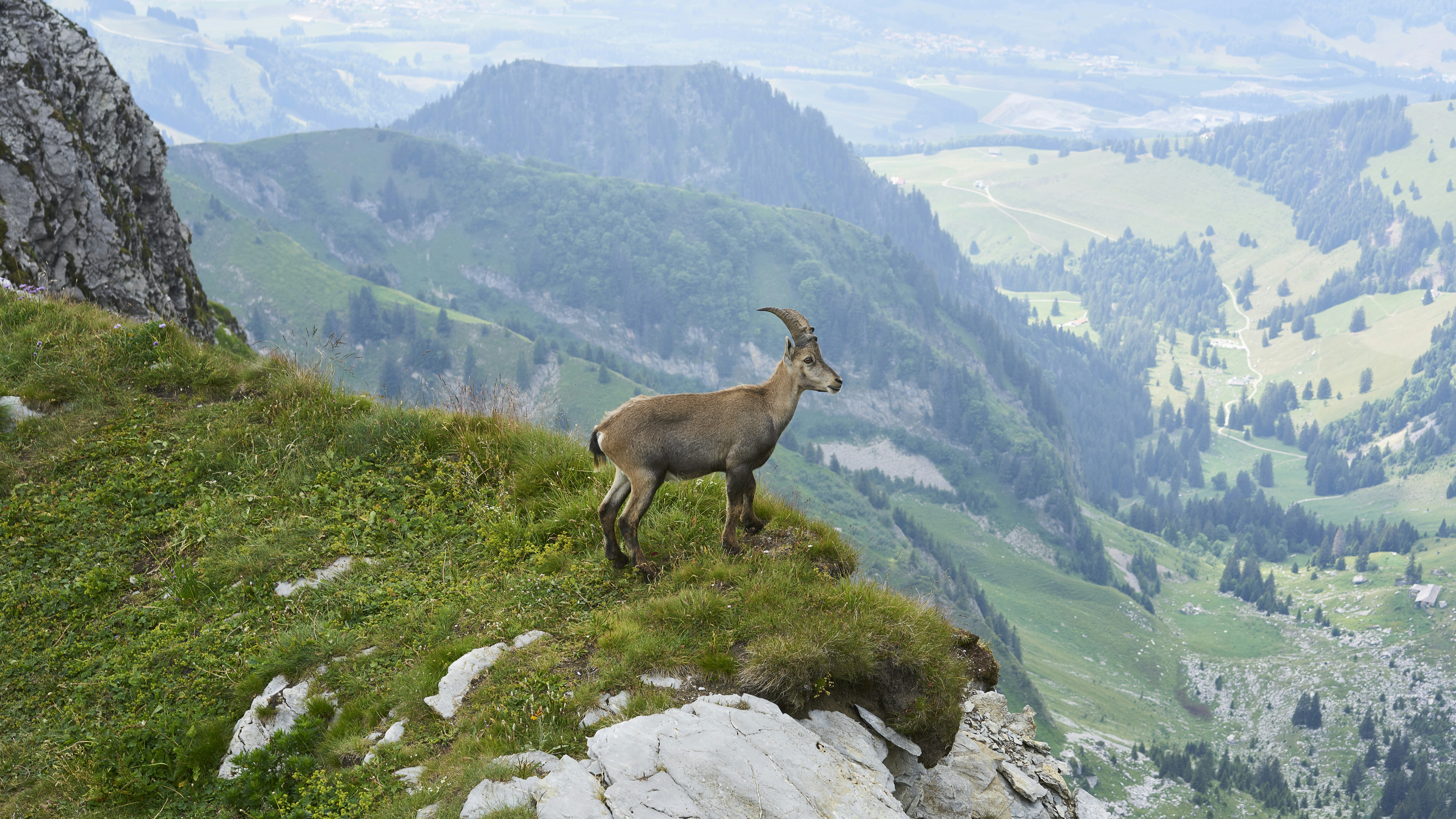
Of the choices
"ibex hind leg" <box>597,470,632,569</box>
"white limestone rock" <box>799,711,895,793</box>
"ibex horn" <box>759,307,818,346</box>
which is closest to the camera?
"white limestone rock" <box>799,711,895,793</box>

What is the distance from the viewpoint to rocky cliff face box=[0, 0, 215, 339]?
21766 millimetres

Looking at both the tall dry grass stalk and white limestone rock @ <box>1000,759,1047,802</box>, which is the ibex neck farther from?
white limestone rock @ <box>1000,759,1047,802</box>

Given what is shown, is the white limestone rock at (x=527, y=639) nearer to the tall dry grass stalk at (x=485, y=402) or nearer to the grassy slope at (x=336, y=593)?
the grassy slope at (x=336, y=593)

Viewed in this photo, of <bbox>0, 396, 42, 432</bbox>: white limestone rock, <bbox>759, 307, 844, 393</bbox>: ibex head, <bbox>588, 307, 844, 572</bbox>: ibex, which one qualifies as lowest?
<bbox>0, 396, 42, 432</bbox>: white limestone rock

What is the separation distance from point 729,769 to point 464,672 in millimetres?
3278

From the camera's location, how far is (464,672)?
964cm

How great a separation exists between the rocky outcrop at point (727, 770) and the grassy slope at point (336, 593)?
397 millimetres

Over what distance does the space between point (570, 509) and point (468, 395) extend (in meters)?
3.80

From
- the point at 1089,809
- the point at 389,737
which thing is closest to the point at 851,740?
the point at 389,737

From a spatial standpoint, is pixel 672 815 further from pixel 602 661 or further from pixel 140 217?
pixel 140 217

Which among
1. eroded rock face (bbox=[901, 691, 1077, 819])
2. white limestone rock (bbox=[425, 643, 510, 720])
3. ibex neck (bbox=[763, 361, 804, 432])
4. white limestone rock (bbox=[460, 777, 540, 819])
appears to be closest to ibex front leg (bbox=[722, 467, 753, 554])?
ibex neck (bbox=[763, 361, 804, 432])

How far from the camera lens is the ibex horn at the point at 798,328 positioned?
1170 centimetres

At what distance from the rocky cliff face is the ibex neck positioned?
15027 millimetres

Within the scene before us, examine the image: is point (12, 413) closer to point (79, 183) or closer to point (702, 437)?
point (702, 437)
